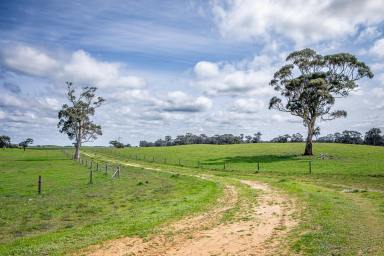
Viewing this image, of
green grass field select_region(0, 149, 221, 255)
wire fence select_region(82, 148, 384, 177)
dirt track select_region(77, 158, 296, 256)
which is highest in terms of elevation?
wire fence select_region(82, 148, 384, 177)

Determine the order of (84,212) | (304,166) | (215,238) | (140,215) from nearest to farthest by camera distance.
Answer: (215,238)
(140,215)
(84,212)
(304,166)

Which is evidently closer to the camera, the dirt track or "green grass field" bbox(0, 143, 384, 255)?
the dirt track

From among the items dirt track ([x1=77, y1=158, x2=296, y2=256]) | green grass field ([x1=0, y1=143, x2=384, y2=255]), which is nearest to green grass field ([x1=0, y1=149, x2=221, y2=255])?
green grass field ([x1=0, y1=143, x2=384, y2=255])

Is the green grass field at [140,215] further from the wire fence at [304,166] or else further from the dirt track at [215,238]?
the wire fence at [304,166]

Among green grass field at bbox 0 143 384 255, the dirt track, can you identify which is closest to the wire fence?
green grass field at bbox 0 143 384 255

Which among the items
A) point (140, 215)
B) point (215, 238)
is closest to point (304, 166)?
point (140, 215)

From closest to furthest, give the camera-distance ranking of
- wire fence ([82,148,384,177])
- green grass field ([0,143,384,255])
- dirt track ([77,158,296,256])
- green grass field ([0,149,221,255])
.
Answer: dirt track ([77,158,296,256]) → green grass field ([0,143,384,255]) → green grass field ([0,149,221,255]) → wire fence ([82,148,384,177])

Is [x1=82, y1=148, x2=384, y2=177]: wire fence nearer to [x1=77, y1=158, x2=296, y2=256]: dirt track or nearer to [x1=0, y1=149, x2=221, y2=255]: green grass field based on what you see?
[x1=0, y1=149, x2=221, y2=255]: green grass field

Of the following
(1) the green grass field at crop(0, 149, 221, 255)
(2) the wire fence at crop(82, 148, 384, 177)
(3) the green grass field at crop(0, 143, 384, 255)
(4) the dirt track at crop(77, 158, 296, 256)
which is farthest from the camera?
(2) the wire fence at crop(82, 148, 384, 177)

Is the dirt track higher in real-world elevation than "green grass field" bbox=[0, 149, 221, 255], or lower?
higher

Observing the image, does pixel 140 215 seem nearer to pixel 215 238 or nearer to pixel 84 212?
pixel 84 212

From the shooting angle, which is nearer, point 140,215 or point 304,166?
point 140,215

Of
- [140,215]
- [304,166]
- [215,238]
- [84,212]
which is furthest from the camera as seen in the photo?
[304,166]

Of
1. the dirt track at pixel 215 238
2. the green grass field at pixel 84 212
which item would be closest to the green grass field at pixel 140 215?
the green grass field at pixel 84 212
